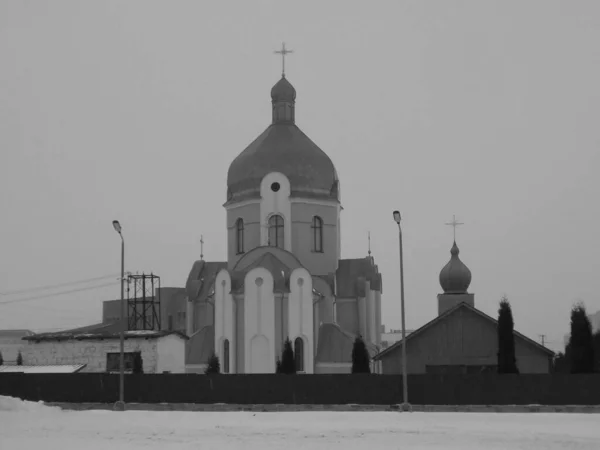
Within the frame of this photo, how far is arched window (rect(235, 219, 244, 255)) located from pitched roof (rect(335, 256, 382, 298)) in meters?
5.58

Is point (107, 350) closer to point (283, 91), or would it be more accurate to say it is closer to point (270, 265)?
point (270, 265)

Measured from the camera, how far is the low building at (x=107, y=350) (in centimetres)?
4516

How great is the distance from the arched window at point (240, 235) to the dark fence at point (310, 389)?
52.2ft

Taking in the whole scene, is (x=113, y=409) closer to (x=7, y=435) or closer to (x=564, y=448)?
(x=7, y=435)

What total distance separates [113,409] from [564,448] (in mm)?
18493

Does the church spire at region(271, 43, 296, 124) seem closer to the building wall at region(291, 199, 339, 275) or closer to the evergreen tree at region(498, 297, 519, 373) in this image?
the building wall at region(291, 199, 339, 275)

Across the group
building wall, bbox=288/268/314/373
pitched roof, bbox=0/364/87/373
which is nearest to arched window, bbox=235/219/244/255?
building wall, bbox=288/268/314/373

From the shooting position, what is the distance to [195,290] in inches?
2082

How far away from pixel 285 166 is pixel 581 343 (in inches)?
827

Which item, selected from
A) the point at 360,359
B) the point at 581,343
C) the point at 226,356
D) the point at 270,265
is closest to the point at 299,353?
the point at 226,356

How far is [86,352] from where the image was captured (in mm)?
46312

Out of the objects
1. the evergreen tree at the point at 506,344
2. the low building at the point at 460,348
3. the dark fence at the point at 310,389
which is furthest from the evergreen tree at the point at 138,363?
the evergreen tree at the point at 506,344

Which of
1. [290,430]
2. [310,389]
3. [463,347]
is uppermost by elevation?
[463,347]

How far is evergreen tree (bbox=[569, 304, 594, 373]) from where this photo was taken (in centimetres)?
3316
